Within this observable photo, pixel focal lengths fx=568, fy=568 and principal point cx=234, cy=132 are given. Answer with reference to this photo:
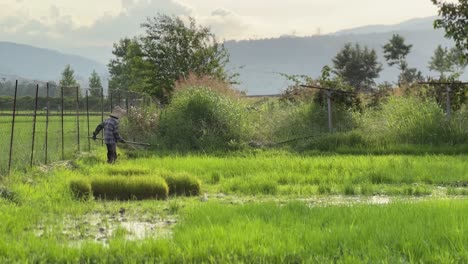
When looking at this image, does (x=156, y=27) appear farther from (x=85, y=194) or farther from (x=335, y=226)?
(x=335, y=226)

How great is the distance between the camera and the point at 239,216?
723 cm

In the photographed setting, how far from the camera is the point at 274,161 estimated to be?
14.7 m

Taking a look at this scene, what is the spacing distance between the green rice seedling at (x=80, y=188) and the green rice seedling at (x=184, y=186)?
1523 mm

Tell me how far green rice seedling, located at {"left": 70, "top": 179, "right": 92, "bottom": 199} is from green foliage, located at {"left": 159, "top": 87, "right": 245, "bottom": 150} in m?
8.88

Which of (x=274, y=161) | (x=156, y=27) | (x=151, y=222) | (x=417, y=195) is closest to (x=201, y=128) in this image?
(x=274, y=161)

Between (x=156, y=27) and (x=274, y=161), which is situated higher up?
(x=156, y=27)

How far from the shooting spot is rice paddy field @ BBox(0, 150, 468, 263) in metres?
5.80

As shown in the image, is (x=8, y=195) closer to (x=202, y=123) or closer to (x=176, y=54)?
(x=202, y=123)

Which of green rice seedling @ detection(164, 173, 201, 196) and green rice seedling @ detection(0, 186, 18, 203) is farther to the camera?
green rice seedling @ detection(164, 173, 201, 196)

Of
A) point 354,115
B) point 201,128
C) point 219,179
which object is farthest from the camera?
point 354,115

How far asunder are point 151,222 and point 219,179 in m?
4.51

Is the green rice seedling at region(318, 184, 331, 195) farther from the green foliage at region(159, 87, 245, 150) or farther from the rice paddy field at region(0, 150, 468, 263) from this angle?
the green foliage at region(159, 87, 245, 150)

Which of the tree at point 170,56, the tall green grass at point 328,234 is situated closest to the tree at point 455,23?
the tall green grass at point 328,234

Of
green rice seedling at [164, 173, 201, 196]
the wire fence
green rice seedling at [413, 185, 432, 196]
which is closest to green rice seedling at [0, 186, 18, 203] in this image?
the wire fence
